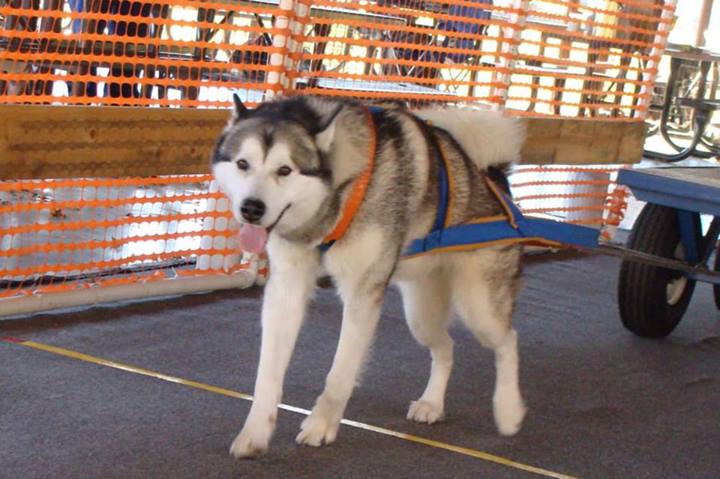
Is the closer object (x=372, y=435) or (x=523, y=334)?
(x=372, y=435)

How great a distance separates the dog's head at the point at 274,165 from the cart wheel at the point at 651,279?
249cm

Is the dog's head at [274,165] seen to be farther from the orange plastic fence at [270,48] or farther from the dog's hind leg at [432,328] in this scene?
the orange plastic fence at [270,48]

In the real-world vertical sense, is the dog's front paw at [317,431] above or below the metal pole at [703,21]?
below

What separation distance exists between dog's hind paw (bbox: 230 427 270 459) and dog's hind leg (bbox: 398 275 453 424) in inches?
29.9

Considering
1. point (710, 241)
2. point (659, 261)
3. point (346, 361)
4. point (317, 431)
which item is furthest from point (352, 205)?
point (710, 241)

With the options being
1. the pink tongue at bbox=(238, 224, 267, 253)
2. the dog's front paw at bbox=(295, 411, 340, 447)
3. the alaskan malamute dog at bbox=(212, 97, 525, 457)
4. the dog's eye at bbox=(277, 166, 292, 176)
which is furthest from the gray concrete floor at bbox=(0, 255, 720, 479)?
the dog's eye at bbox=(277, 166, 292, 176)

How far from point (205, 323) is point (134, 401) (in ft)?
3.93

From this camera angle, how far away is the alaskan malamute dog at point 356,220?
10.4 feet

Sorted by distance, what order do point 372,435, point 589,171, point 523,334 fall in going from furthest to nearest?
1. point 589,171
2. point 523,334
3. point 372,435

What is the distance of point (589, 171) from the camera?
8.06 meters

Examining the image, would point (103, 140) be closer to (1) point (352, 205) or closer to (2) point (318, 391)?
(2) point (318, 391)

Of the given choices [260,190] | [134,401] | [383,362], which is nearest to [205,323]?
[383,362]

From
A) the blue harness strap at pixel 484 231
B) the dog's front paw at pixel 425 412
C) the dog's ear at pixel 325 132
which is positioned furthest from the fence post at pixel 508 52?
the dog's ear at pixel 325 132

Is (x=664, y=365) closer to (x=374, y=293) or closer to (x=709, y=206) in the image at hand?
(x=709, y=206)
